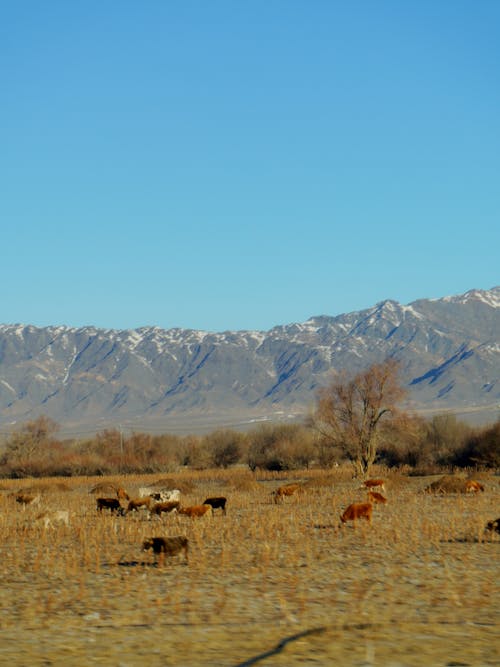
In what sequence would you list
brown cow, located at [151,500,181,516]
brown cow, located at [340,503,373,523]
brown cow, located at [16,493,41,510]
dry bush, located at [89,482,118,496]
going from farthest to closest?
1. dry bush, located at [89,482,118,496]
2. brown cow, located at [16,493,41,510]
3. brown cow, located at [151,500,181,516]
4. brown cow, located at [340,503,373,523]

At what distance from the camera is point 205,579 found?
45.4ft

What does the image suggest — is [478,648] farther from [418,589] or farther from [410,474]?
[410,474]

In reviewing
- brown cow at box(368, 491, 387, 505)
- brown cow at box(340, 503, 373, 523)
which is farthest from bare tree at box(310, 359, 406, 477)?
brown cow at box(340, 503, 373, 523)

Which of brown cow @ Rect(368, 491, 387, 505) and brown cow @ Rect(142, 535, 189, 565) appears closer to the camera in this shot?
brown cow @ Rect(142, 535, 189, 565)

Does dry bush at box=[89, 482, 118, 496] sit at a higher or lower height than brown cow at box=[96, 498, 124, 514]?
lower

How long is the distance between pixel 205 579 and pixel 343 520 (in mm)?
8102

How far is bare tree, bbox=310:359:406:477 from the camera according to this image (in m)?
49.7

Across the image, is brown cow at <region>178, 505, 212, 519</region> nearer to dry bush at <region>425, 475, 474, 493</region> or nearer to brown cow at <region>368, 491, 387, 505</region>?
brown cow at <region>368, 491, 387, 505</region>

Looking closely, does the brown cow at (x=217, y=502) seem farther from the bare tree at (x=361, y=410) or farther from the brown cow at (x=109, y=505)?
the bare tree at (x=361, y=410)

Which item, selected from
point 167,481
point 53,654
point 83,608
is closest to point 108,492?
point 167,481

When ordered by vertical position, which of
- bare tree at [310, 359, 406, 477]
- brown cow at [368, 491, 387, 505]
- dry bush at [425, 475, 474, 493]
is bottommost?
dry bush at [425, 475, 474, 493]

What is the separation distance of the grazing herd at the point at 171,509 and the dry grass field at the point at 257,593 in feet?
0.83

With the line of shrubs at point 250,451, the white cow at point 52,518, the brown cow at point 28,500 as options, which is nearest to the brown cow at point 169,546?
the white cow at point 52,518

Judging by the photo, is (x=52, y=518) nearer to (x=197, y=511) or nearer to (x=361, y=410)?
(x=197, y=511)
